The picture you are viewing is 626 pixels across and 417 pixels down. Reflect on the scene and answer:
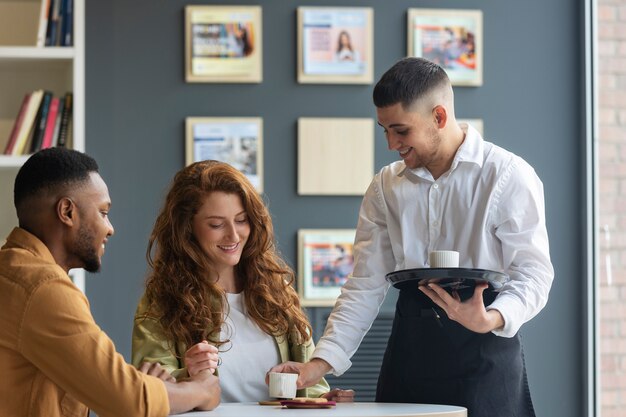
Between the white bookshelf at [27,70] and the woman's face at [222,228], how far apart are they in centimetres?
155

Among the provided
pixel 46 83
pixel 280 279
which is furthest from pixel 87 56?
pixel 280 279

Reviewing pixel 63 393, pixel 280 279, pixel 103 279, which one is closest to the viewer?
pixel 63 393

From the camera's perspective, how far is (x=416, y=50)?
4.35 meters

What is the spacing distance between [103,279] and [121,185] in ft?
1.24

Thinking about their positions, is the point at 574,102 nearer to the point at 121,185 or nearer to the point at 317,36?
the point at 317,36

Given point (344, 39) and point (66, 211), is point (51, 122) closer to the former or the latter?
point (344, 39)

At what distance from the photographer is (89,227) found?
209 cm

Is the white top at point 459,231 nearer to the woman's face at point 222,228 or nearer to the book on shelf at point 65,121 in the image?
the woman's face at point 222,228

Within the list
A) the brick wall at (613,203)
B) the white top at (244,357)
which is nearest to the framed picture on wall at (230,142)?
the brick wall at (613,203)

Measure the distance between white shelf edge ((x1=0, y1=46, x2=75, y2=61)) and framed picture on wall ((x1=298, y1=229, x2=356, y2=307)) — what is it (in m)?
1.14

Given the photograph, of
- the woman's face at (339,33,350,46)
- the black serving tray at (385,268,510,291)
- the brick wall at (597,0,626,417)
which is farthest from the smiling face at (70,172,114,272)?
the brick wall at (597,0,626,417)

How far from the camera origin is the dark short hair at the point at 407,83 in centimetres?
246

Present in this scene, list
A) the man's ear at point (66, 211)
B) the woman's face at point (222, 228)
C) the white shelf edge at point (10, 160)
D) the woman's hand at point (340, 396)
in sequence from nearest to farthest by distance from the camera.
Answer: the man's ear at point (66, 211)
the woman's hand at point (340, 396)
the woman's face at point (222, 228)
the white shelf edge at point (10, 160)

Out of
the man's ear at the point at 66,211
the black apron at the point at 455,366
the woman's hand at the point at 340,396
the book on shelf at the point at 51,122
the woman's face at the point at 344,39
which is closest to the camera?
the man's ear at the point at 66,211
